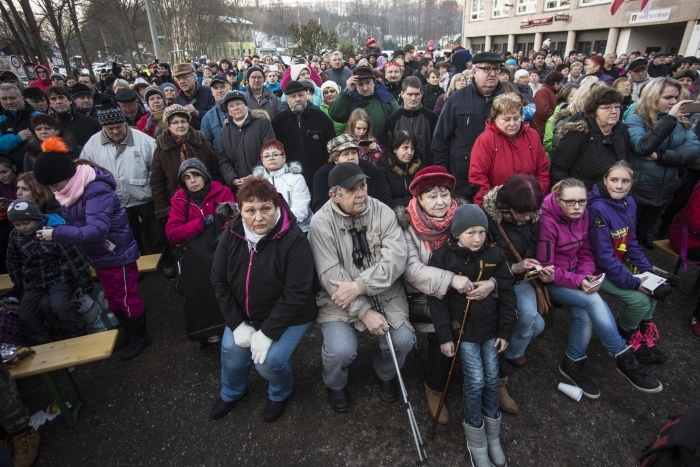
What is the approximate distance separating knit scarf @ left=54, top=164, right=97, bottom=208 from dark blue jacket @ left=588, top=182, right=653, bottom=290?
4388mm

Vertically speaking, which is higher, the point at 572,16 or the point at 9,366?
the point at 572,16

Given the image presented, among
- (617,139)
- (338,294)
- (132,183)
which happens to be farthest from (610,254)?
(132,183)

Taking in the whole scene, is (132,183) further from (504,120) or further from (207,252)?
(504,120)

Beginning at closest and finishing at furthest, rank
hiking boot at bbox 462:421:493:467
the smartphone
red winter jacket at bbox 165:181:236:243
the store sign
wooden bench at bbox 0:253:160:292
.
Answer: hiking boot at bbox 462:421:493:467, red winter jacket at bbox 165:181:236:243, the smartphone, wooden bench at bbox 0:253:160:292, the store sign

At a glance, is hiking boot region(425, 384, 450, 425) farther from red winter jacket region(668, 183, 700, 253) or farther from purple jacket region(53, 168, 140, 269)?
red winter jacket region(668, 183, 700, 253)

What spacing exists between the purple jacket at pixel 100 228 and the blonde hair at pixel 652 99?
18.4ft

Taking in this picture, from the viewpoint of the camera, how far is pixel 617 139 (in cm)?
384

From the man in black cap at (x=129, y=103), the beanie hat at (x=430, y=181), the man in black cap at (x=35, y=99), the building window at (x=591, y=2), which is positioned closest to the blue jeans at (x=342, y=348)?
the beanie hat at (x=430, y=181)

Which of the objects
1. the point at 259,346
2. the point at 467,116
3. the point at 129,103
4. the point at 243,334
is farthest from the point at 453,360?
the point at 129,103

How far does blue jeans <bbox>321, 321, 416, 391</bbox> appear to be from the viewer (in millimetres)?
2793

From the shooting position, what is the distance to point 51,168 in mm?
3051

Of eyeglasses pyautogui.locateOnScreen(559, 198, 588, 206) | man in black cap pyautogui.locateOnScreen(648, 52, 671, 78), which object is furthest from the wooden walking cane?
man in black cap pyautogui.locateOnScreen(648, 52, 671, 78)

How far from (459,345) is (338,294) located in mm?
932

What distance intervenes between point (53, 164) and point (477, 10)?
136ft
